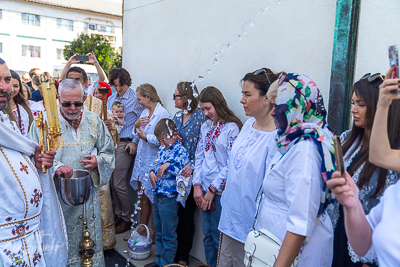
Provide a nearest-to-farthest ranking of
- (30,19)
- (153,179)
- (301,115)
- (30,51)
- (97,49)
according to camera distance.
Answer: (301,115) → (153,179) → (97,49) → (30,51) → (30,19)

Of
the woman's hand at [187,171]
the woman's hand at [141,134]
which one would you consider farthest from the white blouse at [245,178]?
the woman's hand at [141,134]

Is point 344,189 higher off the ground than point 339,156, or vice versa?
point 339,156

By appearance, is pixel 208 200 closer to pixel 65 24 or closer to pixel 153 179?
pixel 153 179

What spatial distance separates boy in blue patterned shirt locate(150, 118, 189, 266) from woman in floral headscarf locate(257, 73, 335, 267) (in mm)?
1892

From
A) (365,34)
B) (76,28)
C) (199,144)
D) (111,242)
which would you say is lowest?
(111,242)

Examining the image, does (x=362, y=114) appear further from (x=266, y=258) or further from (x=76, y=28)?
(x=76, y=28)

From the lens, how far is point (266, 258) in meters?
1.85

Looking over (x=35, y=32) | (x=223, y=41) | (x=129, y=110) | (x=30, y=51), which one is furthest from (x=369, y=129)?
(x=35, y=32)

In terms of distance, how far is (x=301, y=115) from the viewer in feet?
5.91

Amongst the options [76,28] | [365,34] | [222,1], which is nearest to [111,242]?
[222,1]

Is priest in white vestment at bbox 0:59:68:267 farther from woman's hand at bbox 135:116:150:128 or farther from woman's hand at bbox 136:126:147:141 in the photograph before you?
woman's hand at bbox 135:116:150:128

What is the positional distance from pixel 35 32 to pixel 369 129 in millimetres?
41383

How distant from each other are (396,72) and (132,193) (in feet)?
15.2

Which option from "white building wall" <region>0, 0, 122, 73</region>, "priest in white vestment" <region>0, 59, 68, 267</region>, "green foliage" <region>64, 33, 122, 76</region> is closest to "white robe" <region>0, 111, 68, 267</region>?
"priest in white vestment" <region>0, 59, 68, 267</region>
